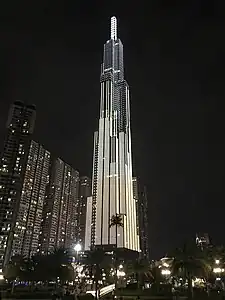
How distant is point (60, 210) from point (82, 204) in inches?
990

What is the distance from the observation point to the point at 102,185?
14975 cm

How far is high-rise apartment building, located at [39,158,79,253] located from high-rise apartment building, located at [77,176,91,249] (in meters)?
4.19

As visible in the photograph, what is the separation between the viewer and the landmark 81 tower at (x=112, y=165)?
143m

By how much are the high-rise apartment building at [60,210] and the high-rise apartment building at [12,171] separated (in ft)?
59.0

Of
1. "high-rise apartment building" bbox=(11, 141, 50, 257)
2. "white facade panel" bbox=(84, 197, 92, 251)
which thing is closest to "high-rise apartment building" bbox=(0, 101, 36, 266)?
"high-rise apartment building" bbox=(11, 141, 50, 257)

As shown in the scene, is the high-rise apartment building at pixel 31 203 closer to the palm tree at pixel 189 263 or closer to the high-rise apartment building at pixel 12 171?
the high-rise apartment building at pixel 12 171

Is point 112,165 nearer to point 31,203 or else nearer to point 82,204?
point 82,204

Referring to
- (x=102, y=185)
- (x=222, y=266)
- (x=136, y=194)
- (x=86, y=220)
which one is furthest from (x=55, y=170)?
(x=222, y=266)

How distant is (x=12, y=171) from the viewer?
4614 inches

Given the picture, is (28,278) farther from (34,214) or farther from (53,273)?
(34,214)

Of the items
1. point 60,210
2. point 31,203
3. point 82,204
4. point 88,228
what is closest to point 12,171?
point 31,203

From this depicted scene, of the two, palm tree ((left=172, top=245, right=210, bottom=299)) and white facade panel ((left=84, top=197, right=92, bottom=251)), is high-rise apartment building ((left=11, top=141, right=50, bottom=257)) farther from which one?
palm tree ((left=172, top=245, right=210, bottom=299))

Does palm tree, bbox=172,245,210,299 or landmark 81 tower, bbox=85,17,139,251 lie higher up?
landmark 81 tower, bbox=85,17,139,251

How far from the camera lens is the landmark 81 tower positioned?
143 metres
